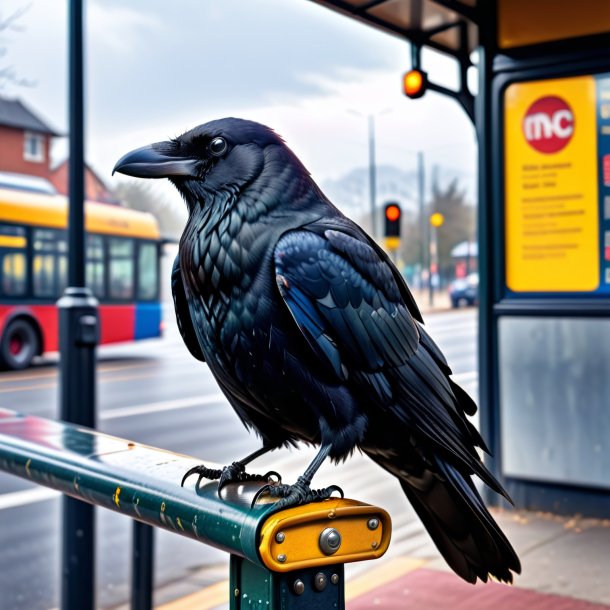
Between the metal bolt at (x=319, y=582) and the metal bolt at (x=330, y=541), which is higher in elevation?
the metal bolt at (x=330, y=541)

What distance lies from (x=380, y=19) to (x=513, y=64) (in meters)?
0.83

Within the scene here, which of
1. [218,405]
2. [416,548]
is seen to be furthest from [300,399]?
[218,405]

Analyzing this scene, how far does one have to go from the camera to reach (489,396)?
5.43m

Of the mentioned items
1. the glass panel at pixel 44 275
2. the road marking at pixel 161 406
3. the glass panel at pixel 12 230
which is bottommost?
the road marking at pixel 161 406

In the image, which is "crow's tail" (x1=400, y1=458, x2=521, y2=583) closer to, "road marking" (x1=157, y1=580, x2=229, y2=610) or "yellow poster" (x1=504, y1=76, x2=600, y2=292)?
"road marking" (x1=157, y1=580, x2=229, y2=610)

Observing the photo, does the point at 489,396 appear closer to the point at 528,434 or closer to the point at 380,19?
the point at 528,434

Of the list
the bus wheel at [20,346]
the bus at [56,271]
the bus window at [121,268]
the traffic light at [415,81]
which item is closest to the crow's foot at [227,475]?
the traffic light at [415,81]

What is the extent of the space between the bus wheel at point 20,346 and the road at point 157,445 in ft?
0.67

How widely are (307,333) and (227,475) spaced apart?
23 cm

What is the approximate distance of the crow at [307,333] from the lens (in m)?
1.05

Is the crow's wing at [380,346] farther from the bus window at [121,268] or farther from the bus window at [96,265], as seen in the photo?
the bus window at [121,268]

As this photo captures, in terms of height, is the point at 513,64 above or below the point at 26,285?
above

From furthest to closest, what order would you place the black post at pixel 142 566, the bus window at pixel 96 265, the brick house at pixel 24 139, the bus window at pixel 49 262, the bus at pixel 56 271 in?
the brick house at pixel 24 139, the bus window at pixel 96 265, the bus window at pixel 49 262, the bus at pixel 56 271, the black post at pixel 142 566

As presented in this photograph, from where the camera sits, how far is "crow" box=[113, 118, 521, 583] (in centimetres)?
105
